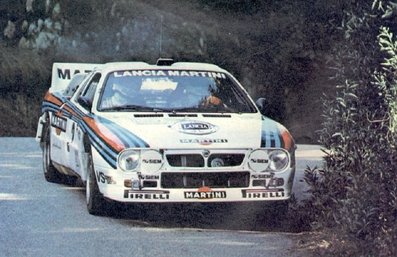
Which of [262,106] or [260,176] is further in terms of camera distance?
[262,106]

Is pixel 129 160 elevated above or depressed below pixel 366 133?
below

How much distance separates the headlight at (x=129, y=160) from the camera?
1033 cm

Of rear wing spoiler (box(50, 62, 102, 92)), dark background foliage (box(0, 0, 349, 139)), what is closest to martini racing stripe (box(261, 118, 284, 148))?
rear wing spoiler (box(50, 62, 102, 92))

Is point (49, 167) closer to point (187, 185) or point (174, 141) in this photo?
point (174, 141)

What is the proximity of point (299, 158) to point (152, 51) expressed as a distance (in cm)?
1087

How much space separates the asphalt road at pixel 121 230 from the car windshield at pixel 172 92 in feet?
3.47

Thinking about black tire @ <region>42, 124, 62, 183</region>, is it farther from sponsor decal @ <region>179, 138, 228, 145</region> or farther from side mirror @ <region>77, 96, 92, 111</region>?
sponsor decal @ <region>179, 138, 228, 145</region>

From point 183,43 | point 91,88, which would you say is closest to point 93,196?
point 91,88

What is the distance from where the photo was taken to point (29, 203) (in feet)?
38.9

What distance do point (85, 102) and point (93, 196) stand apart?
1.26 metres

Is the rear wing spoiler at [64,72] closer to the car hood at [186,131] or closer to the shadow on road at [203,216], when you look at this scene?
the shadow on road at [203,216]

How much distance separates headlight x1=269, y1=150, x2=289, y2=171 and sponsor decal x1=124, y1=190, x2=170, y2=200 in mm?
1064

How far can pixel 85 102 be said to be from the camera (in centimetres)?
1175

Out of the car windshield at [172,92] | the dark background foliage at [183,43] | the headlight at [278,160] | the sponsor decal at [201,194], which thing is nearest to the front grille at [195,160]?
the sponsor decal at [201,194]
